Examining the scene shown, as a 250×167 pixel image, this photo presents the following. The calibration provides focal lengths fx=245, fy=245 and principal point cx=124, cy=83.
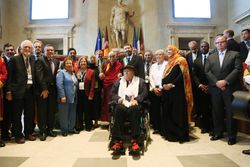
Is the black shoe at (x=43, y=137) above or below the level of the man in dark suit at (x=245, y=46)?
below

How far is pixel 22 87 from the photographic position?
338 cm

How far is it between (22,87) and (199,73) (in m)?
2.72

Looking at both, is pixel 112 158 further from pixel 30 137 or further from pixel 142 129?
pixel 30 137

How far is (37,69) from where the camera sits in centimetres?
356

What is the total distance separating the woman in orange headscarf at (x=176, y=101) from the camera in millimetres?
3406

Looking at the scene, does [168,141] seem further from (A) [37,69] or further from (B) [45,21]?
(B) [45,21]

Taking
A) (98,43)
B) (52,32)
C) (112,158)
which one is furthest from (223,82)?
(52,32)

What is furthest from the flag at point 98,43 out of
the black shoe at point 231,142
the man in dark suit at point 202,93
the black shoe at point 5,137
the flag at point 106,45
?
the black shoe at point 231,142

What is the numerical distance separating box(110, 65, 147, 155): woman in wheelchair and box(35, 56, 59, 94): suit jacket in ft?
3.30

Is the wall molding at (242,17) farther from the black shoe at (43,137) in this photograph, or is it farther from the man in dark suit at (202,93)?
the black shoe at (43,137)

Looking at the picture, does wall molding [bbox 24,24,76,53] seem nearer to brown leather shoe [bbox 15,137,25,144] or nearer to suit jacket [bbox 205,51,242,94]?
brown leather shoe [bbox 15,137,25,144]

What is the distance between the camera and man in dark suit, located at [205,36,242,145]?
321cm

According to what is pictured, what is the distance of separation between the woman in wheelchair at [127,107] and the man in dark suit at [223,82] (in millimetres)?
986

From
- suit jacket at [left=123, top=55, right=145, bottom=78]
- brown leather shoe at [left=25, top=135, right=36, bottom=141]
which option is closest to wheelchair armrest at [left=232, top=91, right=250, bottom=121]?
suit jacket at [left=123, top=55, right=145, bottom=78]
